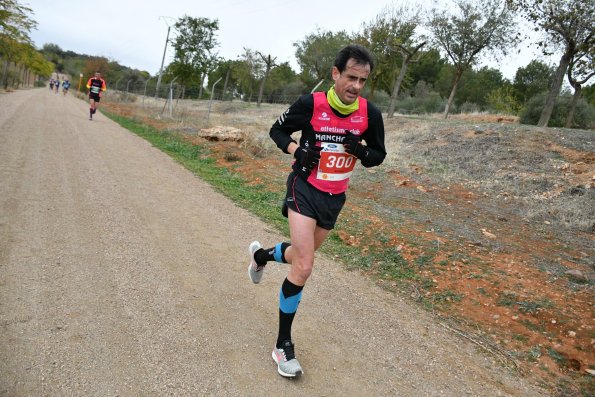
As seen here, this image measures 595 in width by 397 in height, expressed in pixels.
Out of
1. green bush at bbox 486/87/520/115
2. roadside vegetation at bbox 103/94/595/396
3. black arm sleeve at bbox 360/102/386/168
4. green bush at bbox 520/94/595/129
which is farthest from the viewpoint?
green bush at bbox 486/87/520/115

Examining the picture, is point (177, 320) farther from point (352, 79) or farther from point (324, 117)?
point (352, 79)

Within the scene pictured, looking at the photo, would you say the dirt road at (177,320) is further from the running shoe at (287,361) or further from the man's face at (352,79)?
the man's face at (352,79)

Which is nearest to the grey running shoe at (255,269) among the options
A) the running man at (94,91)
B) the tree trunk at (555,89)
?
the running man at (94,91)

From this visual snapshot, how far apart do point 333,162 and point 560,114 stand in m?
25.5

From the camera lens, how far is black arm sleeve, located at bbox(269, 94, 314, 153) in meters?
2.98

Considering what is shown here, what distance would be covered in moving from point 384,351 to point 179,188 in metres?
5.48

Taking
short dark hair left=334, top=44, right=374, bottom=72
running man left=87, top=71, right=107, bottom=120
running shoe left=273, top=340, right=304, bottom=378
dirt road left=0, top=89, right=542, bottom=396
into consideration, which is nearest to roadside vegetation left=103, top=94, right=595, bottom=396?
dirt road left=0, top=89, right=542, bottom=396

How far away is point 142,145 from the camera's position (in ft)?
39.2

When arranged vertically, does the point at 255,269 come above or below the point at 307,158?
below

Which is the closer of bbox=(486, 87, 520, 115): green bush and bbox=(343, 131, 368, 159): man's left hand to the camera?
bbox=(343, 131, 368, 159): man's left hand

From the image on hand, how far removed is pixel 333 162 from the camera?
3.00m

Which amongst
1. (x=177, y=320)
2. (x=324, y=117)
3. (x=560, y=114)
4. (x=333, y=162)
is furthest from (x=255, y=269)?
(x=560, y=114)

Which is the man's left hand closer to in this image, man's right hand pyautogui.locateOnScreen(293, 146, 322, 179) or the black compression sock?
man's right hand pyautogui.locateOnScreen(293, 146, 322, 179)

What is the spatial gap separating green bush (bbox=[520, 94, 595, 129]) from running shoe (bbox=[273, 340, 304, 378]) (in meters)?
23.8
